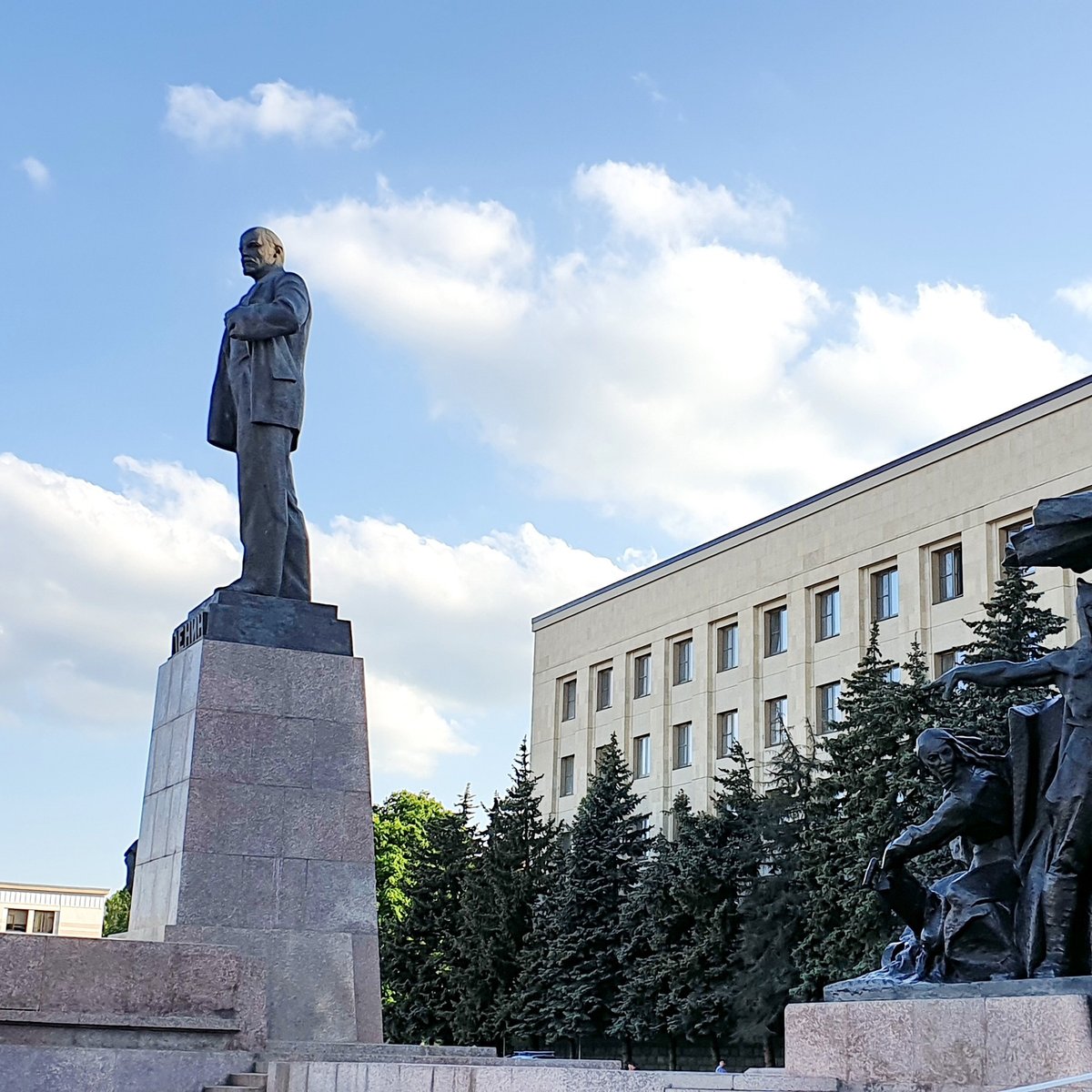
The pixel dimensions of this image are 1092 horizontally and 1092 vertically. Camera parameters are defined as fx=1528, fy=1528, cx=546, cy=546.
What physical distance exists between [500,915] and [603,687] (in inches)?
736

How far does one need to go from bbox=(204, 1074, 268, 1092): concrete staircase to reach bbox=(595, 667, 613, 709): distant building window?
49.4 m

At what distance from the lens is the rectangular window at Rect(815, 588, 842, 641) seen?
4784 cm

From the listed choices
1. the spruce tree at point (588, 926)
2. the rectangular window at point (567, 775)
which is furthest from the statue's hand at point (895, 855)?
the rectangular window at point (567, 775)

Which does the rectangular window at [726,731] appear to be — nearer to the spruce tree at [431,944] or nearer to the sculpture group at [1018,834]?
the spruce tree at [431,944]

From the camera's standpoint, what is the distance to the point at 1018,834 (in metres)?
8.22

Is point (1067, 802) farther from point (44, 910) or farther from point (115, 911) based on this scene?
point (115, 911)

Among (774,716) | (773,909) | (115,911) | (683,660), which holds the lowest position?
(773,909)

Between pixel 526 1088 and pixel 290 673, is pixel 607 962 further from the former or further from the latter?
pixel 526 1088

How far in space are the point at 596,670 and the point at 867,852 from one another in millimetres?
31445

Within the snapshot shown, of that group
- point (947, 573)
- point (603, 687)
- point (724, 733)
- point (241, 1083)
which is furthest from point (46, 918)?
point (241, 1083)

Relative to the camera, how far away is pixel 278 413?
12734 millimetres

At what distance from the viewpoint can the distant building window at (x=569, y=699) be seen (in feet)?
201

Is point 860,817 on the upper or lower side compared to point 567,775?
lower

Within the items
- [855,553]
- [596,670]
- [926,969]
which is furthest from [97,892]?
[926,969]
